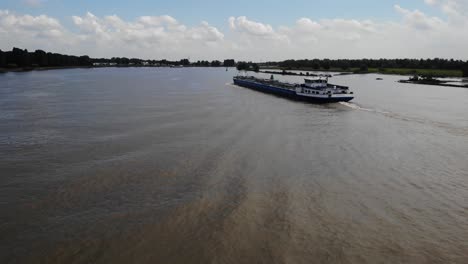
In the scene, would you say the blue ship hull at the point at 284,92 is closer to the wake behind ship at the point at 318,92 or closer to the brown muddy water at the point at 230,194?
the wake behind ship at the point at 318,92

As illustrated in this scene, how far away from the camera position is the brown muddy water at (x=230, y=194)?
1306cm

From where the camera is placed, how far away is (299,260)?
486 inches

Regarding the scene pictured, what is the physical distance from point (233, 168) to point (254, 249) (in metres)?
9.75

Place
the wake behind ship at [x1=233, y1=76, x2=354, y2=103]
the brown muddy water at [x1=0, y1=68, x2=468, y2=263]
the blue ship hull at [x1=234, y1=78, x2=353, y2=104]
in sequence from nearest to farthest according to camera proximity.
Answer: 1. the brown muddy water at [x1=0, y1=68, x2=468, y2=263]
2. the wake behind ship at [x1=233, y1=76, x2=354, y2=103]
3. the blue ship hull at [x1=234, y1=78, x2=353, y2=104]

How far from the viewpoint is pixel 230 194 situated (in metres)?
18.1

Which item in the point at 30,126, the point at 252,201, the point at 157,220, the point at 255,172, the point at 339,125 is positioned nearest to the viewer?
the point at 157,220

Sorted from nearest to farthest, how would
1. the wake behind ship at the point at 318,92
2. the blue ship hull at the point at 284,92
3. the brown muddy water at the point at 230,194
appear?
the brown muddy water at the point at 230,194, the wake behind ship at the point at 318,92, the blue ship hull at the point at 284,92

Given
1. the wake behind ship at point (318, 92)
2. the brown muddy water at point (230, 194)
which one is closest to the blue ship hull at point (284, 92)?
→ the wake behind ship at point (318, 92)

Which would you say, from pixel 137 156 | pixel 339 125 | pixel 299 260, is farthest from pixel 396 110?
pixel 299 260

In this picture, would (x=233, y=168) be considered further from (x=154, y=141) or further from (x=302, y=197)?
(x=154, y=141)

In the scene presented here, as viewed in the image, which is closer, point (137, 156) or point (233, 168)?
point (233, 168)

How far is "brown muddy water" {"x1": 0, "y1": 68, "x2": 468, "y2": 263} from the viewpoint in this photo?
13062 mm

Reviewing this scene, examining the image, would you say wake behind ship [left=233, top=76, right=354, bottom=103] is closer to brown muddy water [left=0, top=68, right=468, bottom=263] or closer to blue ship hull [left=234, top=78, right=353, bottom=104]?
blue ship hull [left=234, top=78, right=353, bottom=104]

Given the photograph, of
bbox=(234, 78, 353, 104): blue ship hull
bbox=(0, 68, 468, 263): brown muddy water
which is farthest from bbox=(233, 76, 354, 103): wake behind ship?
bbox=(0, 68, 468, 263): brown muddy water
